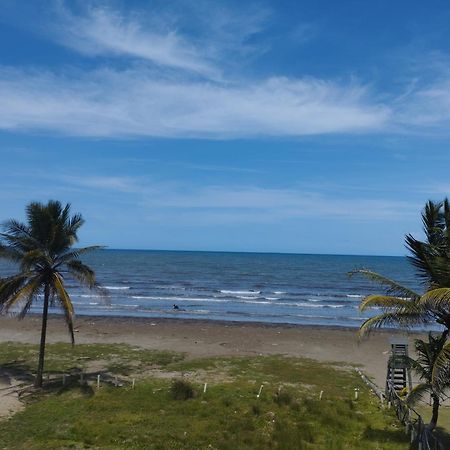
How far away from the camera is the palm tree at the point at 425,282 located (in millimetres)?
14180

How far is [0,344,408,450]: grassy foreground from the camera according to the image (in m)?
15.9

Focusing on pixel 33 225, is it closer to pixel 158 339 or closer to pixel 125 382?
pixel 125 382

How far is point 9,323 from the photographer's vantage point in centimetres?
4306

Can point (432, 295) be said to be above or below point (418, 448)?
above

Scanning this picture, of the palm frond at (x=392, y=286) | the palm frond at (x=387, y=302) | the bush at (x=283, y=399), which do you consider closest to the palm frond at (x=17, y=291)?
the bush at (x=283, y=399)

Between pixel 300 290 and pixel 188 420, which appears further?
pixel 300 290

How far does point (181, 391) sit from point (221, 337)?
18.1 m

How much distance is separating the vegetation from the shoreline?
1224 cm

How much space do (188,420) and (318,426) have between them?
4.49 meters

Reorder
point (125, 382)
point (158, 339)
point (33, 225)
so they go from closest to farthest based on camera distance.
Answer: point (33, 225), point (125, 382), point (158, 339)

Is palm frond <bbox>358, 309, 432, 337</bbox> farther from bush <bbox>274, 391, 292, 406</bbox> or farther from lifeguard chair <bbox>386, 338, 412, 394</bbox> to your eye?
bush <bbox>274, 391, 292, 406</bbox>

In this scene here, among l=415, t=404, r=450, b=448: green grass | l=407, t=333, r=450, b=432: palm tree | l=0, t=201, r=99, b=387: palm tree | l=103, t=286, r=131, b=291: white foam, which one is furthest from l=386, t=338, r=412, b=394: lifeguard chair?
l=103, t=286, r=131, b=291: white foam

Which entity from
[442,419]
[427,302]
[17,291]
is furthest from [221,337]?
[427,302]

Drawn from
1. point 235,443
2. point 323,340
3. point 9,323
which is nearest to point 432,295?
point 235,443
